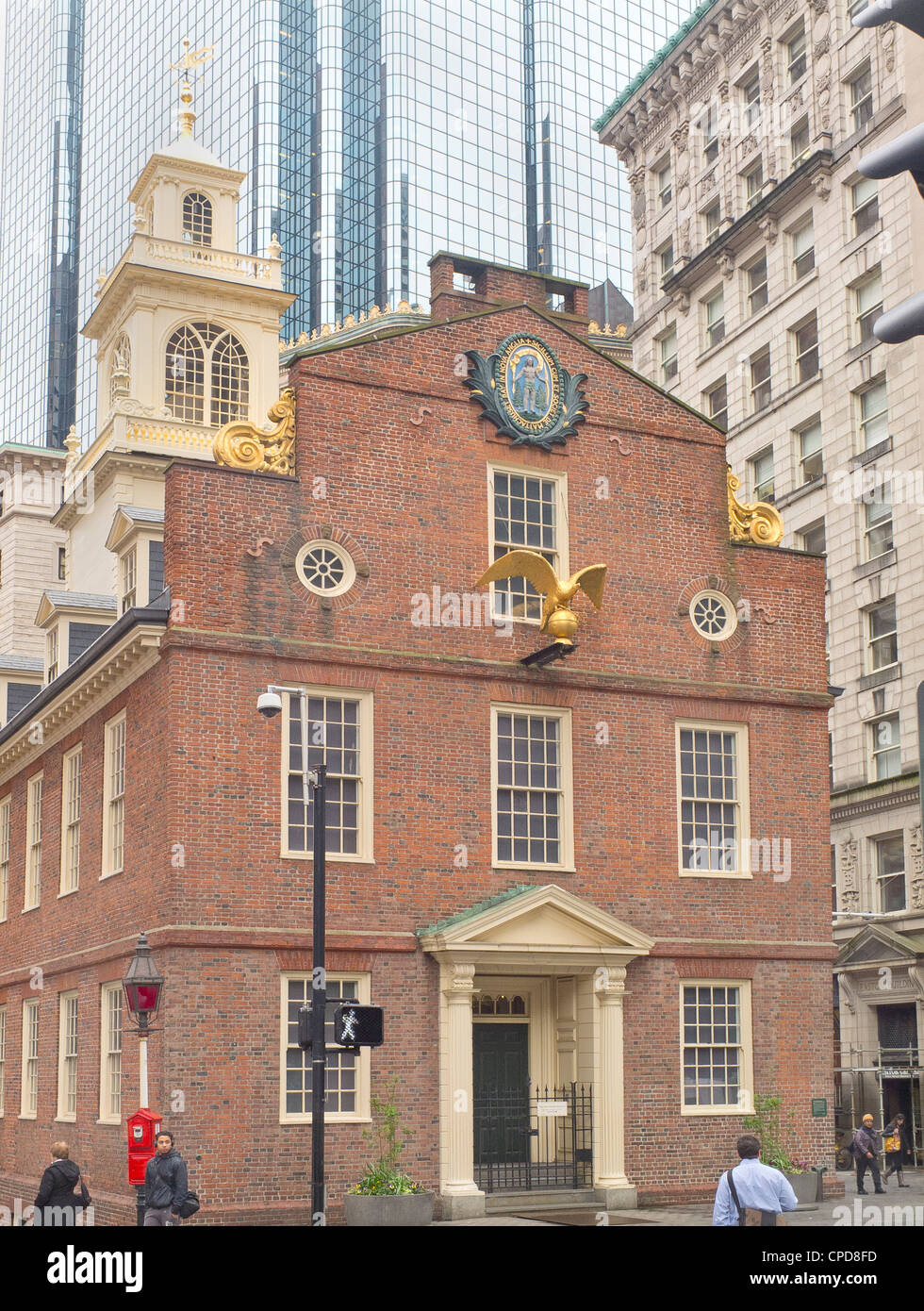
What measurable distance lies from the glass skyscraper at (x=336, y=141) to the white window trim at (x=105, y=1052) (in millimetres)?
102822

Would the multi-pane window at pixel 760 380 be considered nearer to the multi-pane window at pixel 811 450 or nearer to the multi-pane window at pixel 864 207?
the multi-pane window at pixel 811 450

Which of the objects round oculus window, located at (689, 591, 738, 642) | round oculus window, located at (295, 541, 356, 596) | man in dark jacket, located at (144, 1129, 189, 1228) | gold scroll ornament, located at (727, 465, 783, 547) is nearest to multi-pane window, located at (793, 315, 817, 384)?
gold scroll ornament, located at (727, 465, 783, 547)

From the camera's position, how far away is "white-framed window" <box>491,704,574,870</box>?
2720 centimetres

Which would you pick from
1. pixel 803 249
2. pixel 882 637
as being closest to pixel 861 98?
pixel 803 249

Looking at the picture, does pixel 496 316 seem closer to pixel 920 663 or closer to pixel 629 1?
pixel 920 663

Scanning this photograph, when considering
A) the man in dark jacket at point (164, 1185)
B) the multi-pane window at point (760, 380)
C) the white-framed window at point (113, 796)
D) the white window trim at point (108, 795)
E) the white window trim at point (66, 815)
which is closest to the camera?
the man in dark jacket at point (164, 1185)

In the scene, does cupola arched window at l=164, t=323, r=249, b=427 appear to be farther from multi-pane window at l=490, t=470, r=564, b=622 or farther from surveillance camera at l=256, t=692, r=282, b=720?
surveillance camera at l=256, t=692, r=282, b=720

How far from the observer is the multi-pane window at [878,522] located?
163 ft

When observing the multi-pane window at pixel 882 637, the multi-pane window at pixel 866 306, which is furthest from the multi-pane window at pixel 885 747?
the multi-pane window at pixel 866 306

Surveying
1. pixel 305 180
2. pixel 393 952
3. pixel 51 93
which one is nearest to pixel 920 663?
pixel 393 952

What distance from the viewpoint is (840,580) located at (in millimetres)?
51375

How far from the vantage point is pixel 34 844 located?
3294cm

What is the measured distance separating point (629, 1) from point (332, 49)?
108ft

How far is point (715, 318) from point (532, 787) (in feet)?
128
